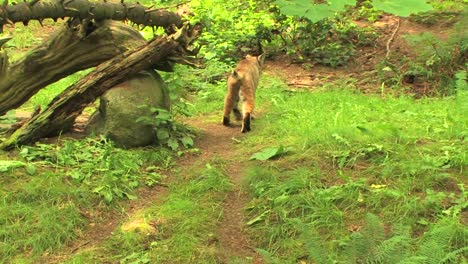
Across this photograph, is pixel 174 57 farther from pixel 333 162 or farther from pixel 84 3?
pixel 333 162

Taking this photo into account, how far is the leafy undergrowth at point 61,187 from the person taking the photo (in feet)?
17.5

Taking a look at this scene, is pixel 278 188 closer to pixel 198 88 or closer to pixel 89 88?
pixel 89 88

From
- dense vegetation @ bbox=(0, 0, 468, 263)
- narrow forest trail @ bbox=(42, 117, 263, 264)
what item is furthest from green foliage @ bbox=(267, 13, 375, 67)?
narrow forest trail @ bbox=(42, 117, 263, 264)

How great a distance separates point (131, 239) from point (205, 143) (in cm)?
282

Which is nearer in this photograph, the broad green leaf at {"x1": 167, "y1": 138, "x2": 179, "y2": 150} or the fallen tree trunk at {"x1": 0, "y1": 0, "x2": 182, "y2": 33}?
the fallen tree trunk at {"x1": 0, "y1": 0, "x2": 182, "y2": 33}

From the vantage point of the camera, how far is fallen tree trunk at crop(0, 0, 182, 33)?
6.66 m

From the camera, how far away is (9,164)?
6219 millimetres

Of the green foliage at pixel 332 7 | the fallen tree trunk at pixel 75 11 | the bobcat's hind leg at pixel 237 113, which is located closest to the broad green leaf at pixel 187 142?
the bobcat's hind leg at pixel 237 113

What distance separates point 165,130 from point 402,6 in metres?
5.01

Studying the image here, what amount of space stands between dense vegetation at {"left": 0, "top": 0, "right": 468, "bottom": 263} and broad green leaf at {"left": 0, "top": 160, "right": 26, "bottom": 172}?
1 centimetres

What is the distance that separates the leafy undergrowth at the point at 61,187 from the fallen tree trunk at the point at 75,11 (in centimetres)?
163

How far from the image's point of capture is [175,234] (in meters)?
5.43

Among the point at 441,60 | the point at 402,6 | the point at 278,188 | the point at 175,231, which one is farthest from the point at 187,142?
the point at 441,60

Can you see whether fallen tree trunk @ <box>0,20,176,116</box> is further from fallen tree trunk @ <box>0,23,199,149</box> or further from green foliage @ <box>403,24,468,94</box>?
green foliage @ <box>403,24,468,94</box>
